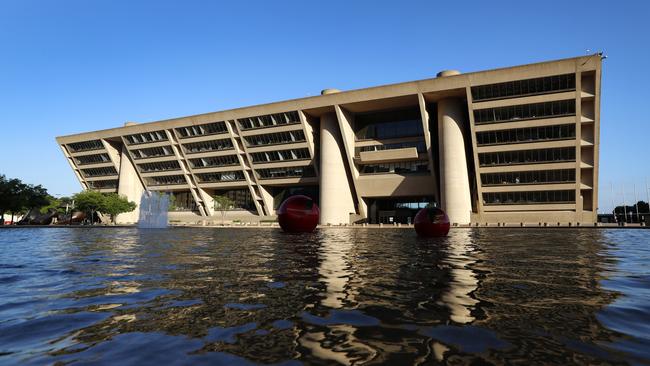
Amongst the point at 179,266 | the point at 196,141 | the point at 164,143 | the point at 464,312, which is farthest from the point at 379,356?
the point at 164,143

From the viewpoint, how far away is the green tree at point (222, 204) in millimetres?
81562

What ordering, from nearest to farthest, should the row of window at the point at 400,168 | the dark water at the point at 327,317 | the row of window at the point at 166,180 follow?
the dark water at the point at 327,317, the row of window at the point at 400,168, the row of window at the point at 166,180

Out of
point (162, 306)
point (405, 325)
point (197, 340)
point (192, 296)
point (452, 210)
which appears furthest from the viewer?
point (452, 210)

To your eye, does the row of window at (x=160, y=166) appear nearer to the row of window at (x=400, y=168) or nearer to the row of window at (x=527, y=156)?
the row of window at (x=400, y=168)

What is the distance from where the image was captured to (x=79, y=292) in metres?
6.24

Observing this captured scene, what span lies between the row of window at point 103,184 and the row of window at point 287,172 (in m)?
42.1

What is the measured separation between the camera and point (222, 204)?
81625 mm

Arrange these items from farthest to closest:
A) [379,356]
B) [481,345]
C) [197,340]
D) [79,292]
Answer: [79,292], [197,340], [481,345], [379,356]

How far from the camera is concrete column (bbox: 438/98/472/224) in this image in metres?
59.1

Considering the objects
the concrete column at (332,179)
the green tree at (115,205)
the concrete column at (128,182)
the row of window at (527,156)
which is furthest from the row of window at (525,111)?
the concrete column at (128,182)

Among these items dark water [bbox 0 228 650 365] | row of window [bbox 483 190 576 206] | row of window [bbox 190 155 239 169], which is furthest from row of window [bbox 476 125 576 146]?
dark water [bbox 0 228 650 365]

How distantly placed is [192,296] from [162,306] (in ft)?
2.16

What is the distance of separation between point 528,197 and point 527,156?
5.87 m

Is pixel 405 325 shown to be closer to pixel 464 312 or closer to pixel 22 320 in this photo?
pixel 464 312
